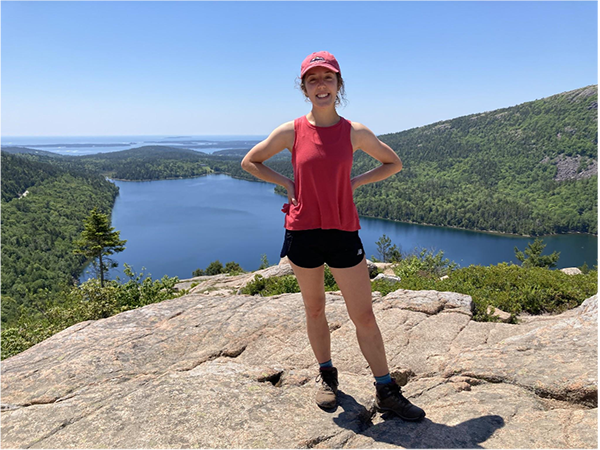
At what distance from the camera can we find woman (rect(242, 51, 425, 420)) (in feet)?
8.70

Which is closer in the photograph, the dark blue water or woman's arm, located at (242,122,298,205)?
woman's arm, located at (242,122,298,205)

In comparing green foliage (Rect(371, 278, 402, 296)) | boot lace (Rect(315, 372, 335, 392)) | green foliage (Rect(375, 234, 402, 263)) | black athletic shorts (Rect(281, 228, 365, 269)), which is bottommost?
green foliage (Rect(375, 234, 402, 263))

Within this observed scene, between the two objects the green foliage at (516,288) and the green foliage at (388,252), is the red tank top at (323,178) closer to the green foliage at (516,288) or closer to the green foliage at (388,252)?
the green foliage at (516,288)

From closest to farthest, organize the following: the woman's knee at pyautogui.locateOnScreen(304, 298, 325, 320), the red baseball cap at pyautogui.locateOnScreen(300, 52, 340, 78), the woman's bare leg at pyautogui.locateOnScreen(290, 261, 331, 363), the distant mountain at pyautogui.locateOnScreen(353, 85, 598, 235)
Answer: the red baseball cap at pyautogui.locateOnScreen(300, 52, 340, 78), the woman's bare leg at pyautogui.locateOnScreen(290, 261, 331, 363), the woman's knee at pyautogui.locateOnScreen(304, 298, 325, 320), the distant mountain at pyautogui.locateOnScreen(353, 85, 598, 235)

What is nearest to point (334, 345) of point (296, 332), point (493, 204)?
point (296, 332)

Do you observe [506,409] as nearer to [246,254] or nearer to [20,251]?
[246,254]

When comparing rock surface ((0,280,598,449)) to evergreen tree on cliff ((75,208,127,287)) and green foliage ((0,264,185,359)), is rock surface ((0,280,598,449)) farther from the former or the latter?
evergreen tree on cliff ((75,208,127,287))

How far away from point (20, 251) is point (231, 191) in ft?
302

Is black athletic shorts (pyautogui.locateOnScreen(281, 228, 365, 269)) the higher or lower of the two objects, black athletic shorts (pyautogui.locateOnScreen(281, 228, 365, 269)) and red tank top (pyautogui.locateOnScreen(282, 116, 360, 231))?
the lower

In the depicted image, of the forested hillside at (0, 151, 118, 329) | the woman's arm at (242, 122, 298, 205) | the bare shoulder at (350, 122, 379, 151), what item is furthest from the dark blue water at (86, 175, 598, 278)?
the bare shoulder at (350, 122, 379, 151)

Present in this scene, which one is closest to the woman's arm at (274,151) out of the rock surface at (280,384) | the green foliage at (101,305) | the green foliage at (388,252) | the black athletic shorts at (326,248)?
the black athletic shorts at (326,248)

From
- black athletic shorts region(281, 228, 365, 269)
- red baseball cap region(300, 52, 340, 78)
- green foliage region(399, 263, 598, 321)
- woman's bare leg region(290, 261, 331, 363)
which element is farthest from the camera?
green foliage region(399, 263, 598, 321)

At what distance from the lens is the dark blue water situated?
243 ft

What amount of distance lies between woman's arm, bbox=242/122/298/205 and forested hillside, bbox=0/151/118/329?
39113 millimetres
